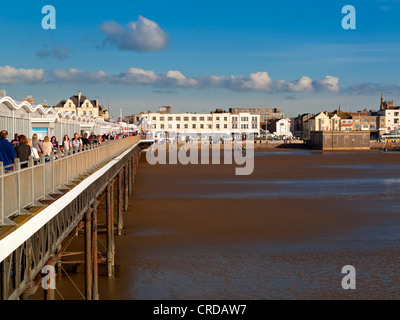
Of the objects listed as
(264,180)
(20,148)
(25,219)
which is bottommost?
(264,180)

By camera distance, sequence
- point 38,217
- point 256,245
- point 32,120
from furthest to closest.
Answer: point 32,120
point 256,245
point 38,217

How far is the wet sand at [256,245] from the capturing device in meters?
16.2

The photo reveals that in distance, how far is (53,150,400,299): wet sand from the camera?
16.2 metres

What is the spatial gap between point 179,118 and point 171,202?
147 meters

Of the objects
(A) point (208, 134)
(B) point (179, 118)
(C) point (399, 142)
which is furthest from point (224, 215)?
(B) point (179, 118)

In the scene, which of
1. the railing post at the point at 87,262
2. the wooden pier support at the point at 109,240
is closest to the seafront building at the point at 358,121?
the wooden pier support at the point at 109,240

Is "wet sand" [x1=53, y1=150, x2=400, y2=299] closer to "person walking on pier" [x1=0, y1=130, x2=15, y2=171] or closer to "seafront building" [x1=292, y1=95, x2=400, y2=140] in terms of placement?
"person walking on pier" [x1=0, y1=130, x2=15, y2=171]

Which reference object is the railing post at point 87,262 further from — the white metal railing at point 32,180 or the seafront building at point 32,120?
the seafront building at point 32,120

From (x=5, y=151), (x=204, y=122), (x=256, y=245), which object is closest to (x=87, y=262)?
(x=5, y=151)

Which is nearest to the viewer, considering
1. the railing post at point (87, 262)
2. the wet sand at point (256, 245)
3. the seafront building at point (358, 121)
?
the railing post at point (87, 262)

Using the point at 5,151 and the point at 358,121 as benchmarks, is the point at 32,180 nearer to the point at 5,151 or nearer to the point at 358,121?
the point at 5,151

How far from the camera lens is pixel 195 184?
45.6m

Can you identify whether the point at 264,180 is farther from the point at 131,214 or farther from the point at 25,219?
the point at 25,219

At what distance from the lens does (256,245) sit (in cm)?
2150
